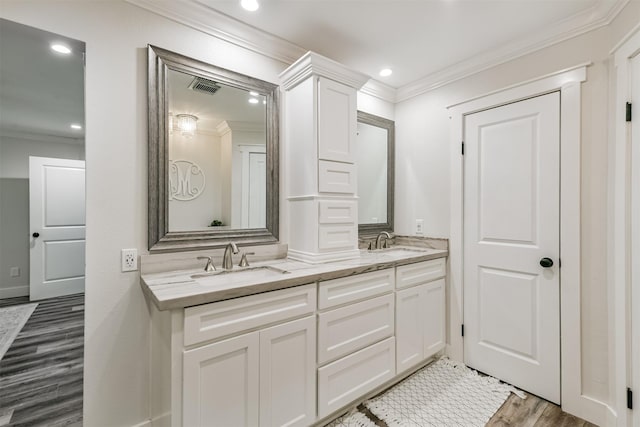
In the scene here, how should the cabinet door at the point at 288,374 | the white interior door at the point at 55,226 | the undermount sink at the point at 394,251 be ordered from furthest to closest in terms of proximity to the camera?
the white interior door at the point at 55,226
the undermount sink at the point at 394,251
the cabinet door at the point at 288,374

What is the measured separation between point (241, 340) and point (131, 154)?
1.17 m

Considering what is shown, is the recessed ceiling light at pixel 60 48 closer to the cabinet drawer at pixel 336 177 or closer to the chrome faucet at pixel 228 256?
the chrome faucet at pixel 228 256

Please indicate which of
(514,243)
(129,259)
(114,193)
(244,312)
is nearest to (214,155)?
(114,193)

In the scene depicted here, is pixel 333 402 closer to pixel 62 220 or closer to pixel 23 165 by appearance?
pixel 62 220

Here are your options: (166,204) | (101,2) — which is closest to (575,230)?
(166,204)

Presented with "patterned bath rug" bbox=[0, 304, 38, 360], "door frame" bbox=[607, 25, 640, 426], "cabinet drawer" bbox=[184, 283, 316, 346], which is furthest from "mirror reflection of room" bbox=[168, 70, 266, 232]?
"patterned bath rug" bbox=[0, 304, 38, 360]

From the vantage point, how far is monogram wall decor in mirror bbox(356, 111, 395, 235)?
2.72 meters

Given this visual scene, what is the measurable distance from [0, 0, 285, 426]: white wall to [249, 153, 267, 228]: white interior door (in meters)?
0.66

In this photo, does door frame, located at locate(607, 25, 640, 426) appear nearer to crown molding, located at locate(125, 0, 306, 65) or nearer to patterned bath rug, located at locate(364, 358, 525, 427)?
patterned bath rug, located at locate(364, 358, 525, 427)

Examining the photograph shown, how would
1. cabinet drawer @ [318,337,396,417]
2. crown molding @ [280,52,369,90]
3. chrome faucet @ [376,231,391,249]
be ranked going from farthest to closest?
chrome faucet @ [376,231,391,249], crown molding @ [280,52,369,90], cabinet drawer @ [318,337,396,417]

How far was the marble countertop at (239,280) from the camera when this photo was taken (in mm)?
1199

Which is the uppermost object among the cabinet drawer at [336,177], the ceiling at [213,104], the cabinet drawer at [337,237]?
the ceiling at [213,104]

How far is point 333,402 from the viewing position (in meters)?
1.66

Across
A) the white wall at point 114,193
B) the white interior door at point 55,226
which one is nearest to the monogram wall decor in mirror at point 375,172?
the white wall at point 114,193
